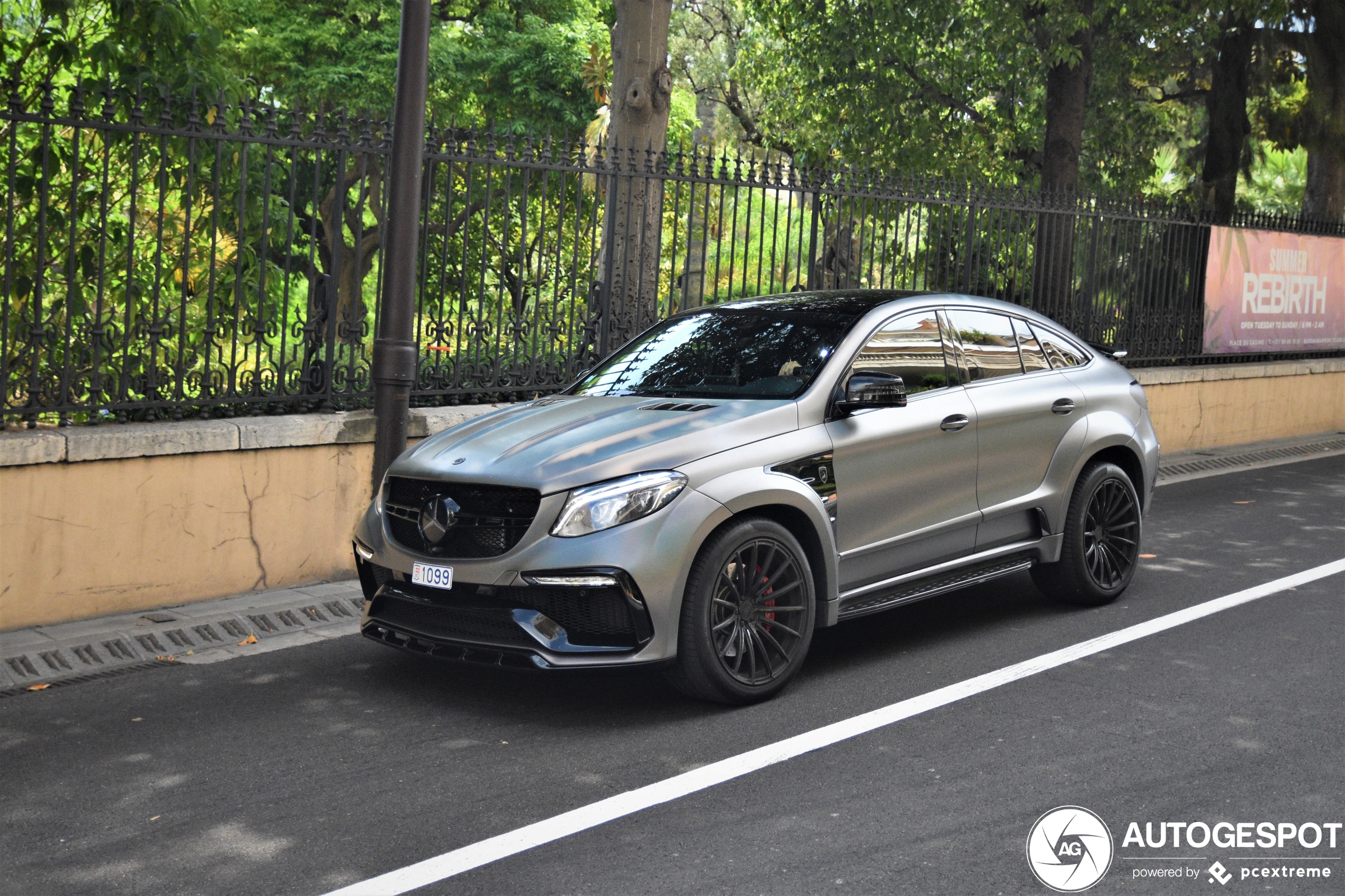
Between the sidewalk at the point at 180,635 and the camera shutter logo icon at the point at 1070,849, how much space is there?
375cm

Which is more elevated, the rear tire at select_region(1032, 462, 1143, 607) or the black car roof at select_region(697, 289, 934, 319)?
the black car roof at select_region(697, 289, 934, 319)

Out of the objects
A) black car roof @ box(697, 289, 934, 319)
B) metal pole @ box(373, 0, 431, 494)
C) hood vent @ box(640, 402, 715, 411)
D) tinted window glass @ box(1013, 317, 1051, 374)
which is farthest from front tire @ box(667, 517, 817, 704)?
metal pole @ box(373, 0, 431, 494)

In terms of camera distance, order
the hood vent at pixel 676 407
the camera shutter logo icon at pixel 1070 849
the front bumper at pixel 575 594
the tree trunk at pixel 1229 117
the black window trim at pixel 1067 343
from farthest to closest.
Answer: the tree trunk at pixel 1229 117
the black window trim at pixel 1067 343
the hood vent at pixel 676 407
the front bumper at pixel 575 594
the camera shutter logo icon at pixel 1070 849

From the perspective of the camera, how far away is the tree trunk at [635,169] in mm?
9289

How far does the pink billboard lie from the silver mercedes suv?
8650 millimetres

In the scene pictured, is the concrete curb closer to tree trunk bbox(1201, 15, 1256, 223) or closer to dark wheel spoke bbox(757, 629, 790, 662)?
dark wheel spoke bbox(757, 629, 790, 662)

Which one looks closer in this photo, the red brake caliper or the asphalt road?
the asphalt road

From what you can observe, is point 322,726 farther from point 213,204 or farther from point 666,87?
point 666,87

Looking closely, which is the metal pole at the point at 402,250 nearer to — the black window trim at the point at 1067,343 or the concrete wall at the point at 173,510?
the concrete wall at the point at 173,510

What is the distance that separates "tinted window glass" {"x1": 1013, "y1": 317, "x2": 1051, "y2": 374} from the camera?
7.04m

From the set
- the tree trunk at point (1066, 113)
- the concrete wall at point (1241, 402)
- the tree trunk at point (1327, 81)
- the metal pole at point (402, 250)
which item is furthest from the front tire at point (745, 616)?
the tree trunk at point (1327, 81)

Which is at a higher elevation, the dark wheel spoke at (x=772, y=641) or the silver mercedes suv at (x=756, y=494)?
the silver mercedes suv at (x=756, y=494)

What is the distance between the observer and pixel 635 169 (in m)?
9.23

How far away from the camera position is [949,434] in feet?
20.7
